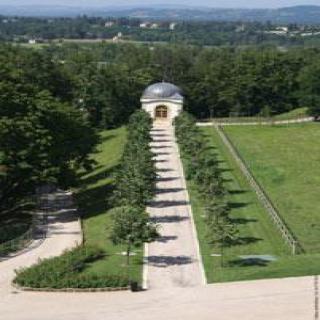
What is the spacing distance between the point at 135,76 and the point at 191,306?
3368 inches

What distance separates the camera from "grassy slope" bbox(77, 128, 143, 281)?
4197 centimetres

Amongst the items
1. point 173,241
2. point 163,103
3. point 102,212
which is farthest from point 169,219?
point 163,103

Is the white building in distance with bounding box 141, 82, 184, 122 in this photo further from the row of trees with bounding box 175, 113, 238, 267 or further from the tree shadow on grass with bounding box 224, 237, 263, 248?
the tree shadow on grass with bounding box 224, 237, 263, 248

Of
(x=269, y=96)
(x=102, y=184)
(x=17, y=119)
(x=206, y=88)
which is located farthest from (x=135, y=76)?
(x=17, y=119)

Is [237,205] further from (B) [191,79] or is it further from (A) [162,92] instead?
(B) [191,79]

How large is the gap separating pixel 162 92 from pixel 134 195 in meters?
60.0

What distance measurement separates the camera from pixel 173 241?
46.5m

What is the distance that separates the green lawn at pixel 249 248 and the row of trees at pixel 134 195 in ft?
11.6

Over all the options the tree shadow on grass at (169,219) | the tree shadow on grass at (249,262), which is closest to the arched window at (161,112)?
the tree shadow on grass at (169,219)

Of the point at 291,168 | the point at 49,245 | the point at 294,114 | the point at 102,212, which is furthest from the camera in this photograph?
the point at 294,114

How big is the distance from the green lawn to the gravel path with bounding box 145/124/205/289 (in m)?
0.58

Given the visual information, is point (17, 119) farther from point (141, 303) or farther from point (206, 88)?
point (206, 88)

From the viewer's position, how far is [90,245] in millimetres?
45031

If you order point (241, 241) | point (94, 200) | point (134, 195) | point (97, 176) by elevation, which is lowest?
point (97, 176)
